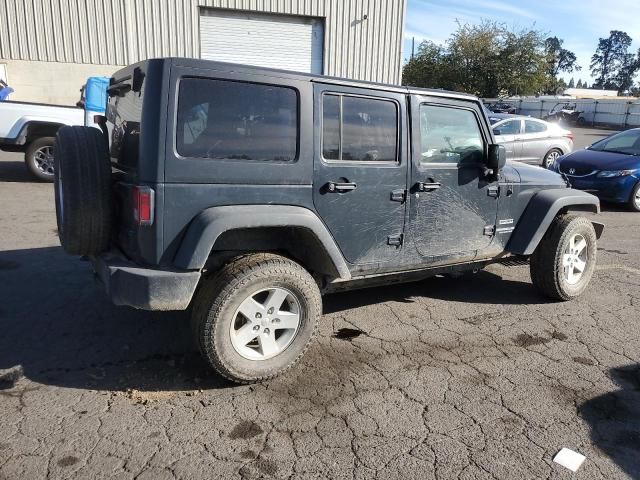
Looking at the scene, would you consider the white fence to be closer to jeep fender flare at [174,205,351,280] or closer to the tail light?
jeep fender flare at [174,205,351,280]

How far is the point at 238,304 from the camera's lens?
3.11m

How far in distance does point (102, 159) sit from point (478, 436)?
2.75 meters

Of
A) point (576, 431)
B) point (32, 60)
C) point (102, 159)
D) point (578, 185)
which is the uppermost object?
point (32, 60)

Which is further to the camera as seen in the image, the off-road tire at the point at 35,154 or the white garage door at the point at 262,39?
the white garage door at the point at 262,39

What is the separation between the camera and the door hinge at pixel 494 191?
170 inches

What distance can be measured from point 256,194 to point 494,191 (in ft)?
7.32

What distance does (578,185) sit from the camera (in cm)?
957

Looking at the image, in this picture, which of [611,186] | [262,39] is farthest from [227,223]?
[262,39]

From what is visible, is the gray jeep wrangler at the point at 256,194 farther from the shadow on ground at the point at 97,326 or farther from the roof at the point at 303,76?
the shadow on ground at the point at 97,326

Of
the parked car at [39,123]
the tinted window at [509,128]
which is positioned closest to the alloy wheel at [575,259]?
the parked car at [39,123]

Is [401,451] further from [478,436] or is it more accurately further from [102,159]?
[102,159]

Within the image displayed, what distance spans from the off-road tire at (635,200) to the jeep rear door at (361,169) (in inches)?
303

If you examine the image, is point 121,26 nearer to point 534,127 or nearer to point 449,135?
point 534,127

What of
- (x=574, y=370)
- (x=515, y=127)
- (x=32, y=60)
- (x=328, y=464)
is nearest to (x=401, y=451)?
(x=328, y=464)
